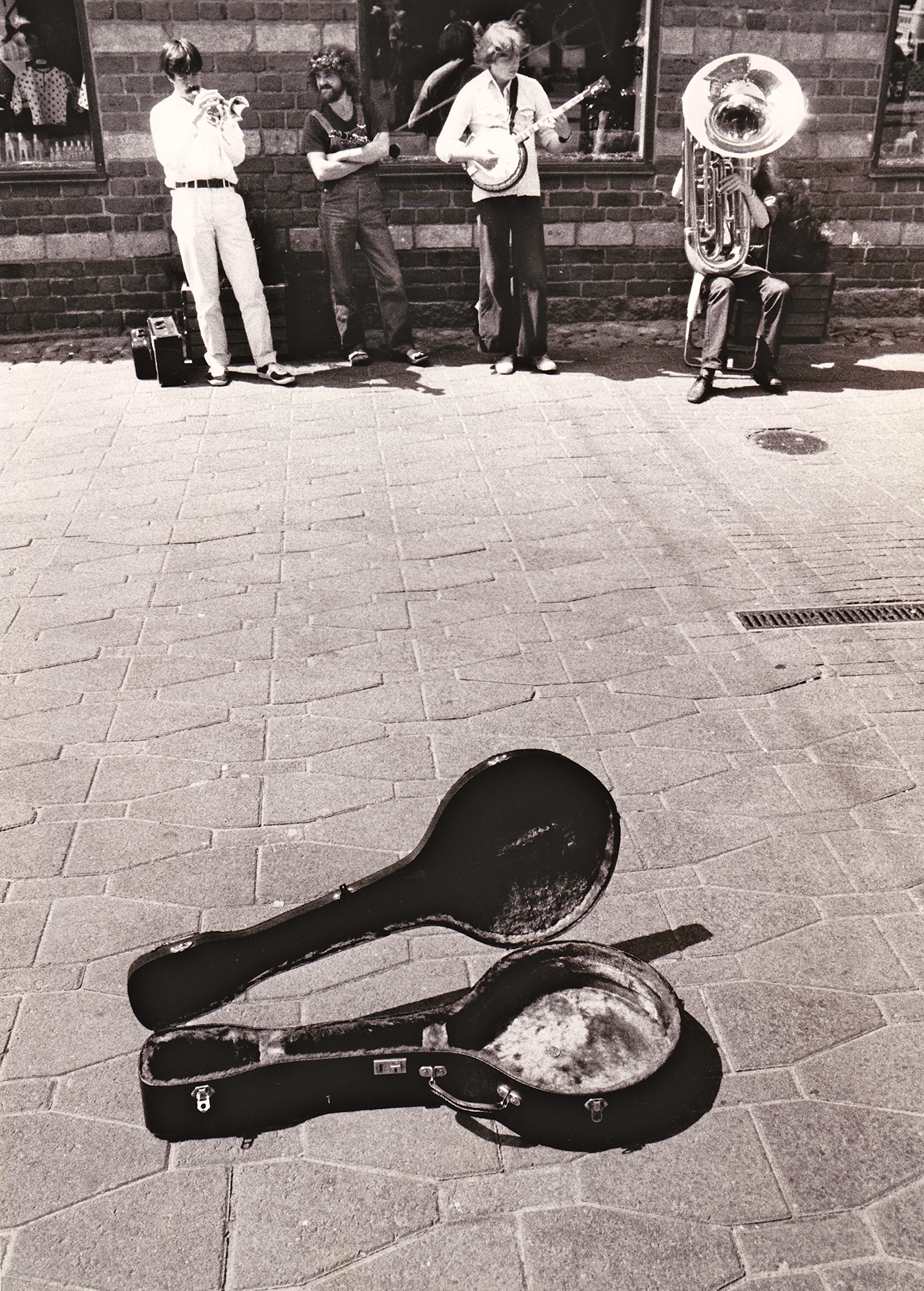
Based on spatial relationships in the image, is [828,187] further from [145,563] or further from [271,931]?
[271,931]

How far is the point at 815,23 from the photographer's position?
29.2ft

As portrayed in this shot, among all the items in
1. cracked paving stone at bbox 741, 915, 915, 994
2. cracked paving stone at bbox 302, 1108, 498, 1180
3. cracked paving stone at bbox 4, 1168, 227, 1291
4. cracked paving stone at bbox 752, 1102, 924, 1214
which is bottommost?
cracked paving stone at bbox 741, 915, 915, 994

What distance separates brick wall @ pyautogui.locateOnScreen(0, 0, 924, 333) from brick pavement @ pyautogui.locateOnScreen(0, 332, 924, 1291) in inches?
87.0

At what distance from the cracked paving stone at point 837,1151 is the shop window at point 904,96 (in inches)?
348

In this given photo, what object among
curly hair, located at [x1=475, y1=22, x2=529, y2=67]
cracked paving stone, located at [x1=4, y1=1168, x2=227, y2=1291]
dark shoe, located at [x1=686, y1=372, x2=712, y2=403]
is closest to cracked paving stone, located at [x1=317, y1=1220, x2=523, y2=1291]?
cracked paving stone, located at [x1=4, y1=1168, x2=227, y2=1291]

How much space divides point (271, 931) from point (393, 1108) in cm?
47

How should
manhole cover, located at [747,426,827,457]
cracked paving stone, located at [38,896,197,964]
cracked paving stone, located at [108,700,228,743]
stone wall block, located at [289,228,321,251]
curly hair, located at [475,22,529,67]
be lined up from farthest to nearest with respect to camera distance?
1. stone wall block, located at [289,228,321,251]
2. curly hair, located at [475,22,529,67]
3. manhole cover, located at [747,426,827,457]
4. cracked paving stone, located at [108,700,228,743]
5. cracked paving stone, located at [38,896,197,964]

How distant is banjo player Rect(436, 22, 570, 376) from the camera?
777 cm

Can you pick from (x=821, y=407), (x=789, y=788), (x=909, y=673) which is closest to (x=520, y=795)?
(x=789, y=788)

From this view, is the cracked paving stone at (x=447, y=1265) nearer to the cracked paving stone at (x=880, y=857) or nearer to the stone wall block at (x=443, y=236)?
the cracked paving stone at (x=880, y=857)

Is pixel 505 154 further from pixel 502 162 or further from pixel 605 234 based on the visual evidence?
pixel 605 234

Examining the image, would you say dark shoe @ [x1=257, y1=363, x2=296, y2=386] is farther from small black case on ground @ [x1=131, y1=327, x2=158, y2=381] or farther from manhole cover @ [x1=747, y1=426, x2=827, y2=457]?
manhole cover @ [x1=747, y1=426, x2=827, y2=457]

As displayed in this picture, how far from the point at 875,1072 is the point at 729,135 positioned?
6.43 meters

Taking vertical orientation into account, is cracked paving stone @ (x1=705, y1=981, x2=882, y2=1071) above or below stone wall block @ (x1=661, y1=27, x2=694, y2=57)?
below
